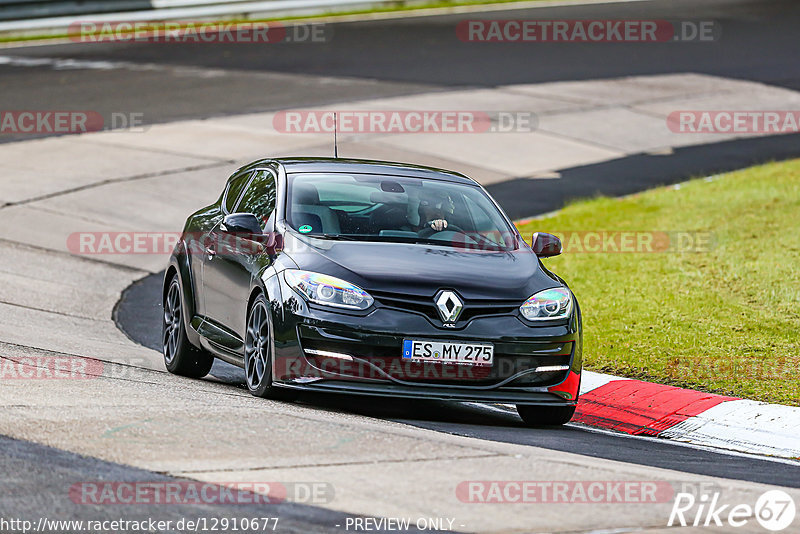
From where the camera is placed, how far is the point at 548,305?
8445 millimetres

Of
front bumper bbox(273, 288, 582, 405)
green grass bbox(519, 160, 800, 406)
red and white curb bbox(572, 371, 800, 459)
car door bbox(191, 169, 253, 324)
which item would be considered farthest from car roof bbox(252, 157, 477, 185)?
green grass bbox(519, 160, 800, 406)

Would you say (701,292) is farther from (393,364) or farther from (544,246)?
(393,364)

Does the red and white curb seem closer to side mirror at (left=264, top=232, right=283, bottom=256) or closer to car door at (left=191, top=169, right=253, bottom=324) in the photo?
side mirror at (left=264, top=232, right=283, bottom=256)

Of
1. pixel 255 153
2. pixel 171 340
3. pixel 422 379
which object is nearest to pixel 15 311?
pixel 171 340

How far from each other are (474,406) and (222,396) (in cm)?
206

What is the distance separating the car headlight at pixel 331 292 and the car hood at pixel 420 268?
0.05 m

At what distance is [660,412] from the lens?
9281 mm

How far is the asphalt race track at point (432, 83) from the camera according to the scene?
8.10 meters

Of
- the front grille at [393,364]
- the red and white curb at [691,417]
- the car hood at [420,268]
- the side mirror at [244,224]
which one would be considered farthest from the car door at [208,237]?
the red and white curb at [691,417]

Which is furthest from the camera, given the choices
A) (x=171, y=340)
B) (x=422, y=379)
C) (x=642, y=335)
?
(x=642, y=335)

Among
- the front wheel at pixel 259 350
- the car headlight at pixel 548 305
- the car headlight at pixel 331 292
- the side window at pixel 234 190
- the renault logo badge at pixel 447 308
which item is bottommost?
the front wheel at pixel 259 350

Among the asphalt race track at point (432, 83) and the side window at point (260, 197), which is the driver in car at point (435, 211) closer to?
the side window at point (260, 197)

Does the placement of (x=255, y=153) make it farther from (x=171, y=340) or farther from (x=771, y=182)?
(x=171, y=340)

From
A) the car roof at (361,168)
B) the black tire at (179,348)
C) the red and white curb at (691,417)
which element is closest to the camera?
the red and white curb at (691,417)
